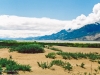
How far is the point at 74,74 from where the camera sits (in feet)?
75.3

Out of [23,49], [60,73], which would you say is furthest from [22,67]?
[23,49]

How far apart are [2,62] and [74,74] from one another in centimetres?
684

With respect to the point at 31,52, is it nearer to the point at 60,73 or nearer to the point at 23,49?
the point at 23,49

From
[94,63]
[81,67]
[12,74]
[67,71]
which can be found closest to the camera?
[12,74]

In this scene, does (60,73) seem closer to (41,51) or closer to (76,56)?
(76,56)

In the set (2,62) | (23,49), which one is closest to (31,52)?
(23,49)

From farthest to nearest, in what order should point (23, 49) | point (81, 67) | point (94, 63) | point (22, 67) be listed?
point (23, 49), point (94, 63), point (81, 67), point (22, 67)

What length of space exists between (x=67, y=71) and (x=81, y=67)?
8.65ft

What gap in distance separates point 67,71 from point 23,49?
1518 centimetres

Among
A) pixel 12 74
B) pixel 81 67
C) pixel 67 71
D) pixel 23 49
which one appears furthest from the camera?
pixel 23 49

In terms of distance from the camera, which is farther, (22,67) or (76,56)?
(76,56)

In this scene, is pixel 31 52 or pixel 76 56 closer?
pixel 76 56

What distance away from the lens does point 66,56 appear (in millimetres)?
33250

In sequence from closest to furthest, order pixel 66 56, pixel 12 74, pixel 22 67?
Result: pixel 12 74 < pixel 22 67 < pixel 66 56
